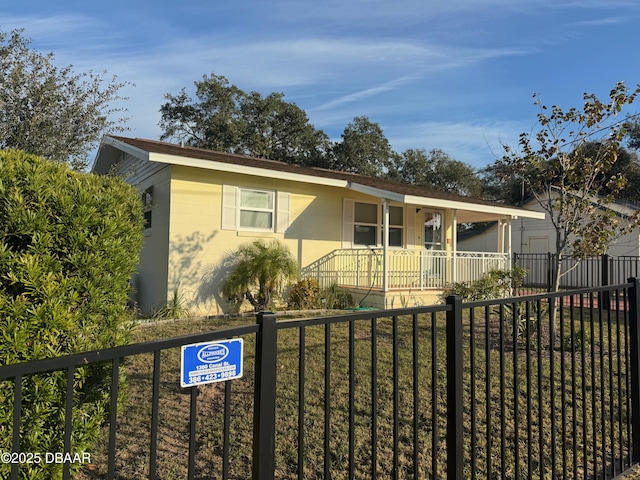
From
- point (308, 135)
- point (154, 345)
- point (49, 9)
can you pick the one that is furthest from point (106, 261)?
point (308, 135)

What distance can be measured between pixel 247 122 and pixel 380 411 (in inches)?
1174

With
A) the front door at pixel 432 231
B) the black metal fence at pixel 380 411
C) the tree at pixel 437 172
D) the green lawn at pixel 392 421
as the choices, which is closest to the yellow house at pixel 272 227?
the front door at pixel 432 231

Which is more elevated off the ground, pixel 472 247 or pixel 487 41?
pixel 487 41

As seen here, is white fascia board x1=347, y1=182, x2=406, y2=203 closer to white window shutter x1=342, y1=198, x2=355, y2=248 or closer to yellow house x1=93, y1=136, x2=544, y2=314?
yellow house x1=93, y1=136, x2=544, y2=314

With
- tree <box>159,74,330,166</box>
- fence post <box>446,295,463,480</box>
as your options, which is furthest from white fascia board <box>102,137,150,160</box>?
tree <box>159,74,330,166</box>

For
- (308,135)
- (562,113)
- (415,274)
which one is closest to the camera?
(562,113)

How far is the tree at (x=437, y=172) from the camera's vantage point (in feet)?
126

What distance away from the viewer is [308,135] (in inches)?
1266

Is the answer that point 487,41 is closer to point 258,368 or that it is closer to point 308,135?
point 258,368

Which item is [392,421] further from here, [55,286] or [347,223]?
[347,223]

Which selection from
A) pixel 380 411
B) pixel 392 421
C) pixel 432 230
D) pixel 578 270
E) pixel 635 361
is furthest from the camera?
pixel 578 270

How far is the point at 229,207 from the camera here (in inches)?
422

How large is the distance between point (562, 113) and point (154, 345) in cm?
730

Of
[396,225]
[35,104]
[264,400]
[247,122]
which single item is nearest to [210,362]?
[264,400]
